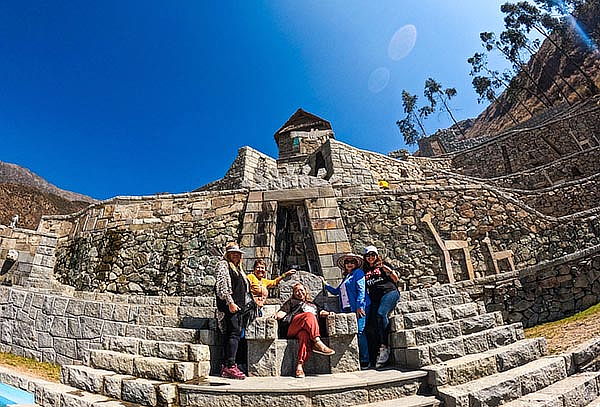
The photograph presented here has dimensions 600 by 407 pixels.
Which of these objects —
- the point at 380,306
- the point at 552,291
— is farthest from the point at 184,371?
the point at 552,291

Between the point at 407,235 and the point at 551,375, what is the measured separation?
554cm

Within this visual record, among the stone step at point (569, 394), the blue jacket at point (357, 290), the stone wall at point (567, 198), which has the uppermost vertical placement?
the stone wall at point (567, 198)

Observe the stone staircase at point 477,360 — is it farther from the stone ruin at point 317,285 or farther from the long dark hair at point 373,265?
→ the long dark hair at point 373,265

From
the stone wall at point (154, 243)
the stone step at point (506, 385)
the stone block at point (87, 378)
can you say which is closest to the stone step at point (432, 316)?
the stone step at point (506, 385)

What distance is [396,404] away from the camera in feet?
10.6

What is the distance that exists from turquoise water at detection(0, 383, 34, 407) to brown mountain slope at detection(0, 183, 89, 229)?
58.3 ft

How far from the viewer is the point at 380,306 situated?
446 centimetres

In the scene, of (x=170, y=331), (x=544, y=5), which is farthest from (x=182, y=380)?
(x=544, y=5)

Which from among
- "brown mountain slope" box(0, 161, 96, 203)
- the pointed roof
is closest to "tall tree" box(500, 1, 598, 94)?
the pointed roof

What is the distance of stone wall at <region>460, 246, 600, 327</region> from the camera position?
761 cm

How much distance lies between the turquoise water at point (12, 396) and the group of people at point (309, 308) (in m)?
2.61

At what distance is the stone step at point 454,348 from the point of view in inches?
151

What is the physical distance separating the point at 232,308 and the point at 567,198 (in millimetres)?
14079

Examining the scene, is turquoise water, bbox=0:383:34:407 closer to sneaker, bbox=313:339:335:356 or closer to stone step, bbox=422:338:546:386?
sneaker, bbox=313:339:335:356
